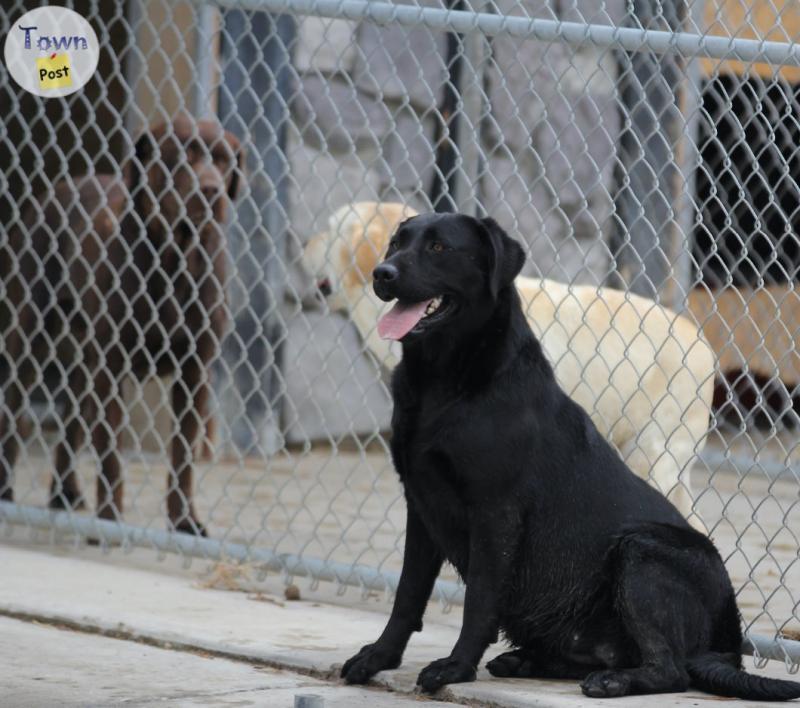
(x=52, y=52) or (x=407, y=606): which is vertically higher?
(x=52, y=52)

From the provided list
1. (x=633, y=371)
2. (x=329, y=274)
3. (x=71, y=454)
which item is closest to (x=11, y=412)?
(x=71, y=454)

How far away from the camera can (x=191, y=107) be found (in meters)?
6.77

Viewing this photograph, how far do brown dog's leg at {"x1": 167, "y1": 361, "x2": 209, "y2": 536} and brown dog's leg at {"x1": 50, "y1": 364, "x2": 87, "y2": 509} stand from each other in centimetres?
38

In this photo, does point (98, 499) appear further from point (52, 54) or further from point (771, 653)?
point (771, 653)

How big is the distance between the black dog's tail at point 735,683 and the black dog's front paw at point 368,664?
2.14 feet

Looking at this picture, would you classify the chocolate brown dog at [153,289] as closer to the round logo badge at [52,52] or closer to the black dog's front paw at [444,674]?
the round logo badge at [52,52]

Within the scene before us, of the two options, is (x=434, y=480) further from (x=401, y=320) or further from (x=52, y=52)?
(x=52, y=52)

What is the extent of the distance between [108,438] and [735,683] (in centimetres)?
273

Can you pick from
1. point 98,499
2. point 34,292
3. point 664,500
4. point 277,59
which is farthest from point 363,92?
point 664,500

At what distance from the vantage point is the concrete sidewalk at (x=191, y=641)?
3191 millimetres

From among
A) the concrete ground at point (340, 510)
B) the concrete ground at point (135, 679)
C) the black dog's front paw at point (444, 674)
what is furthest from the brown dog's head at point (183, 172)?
the black dog's front paw at point (444, 674)

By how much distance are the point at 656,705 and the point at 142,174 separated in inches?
111

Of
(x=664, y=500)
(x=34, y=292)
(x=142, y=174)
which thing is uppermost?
(x=142, y=174)

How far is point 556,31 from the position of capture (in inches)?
157
